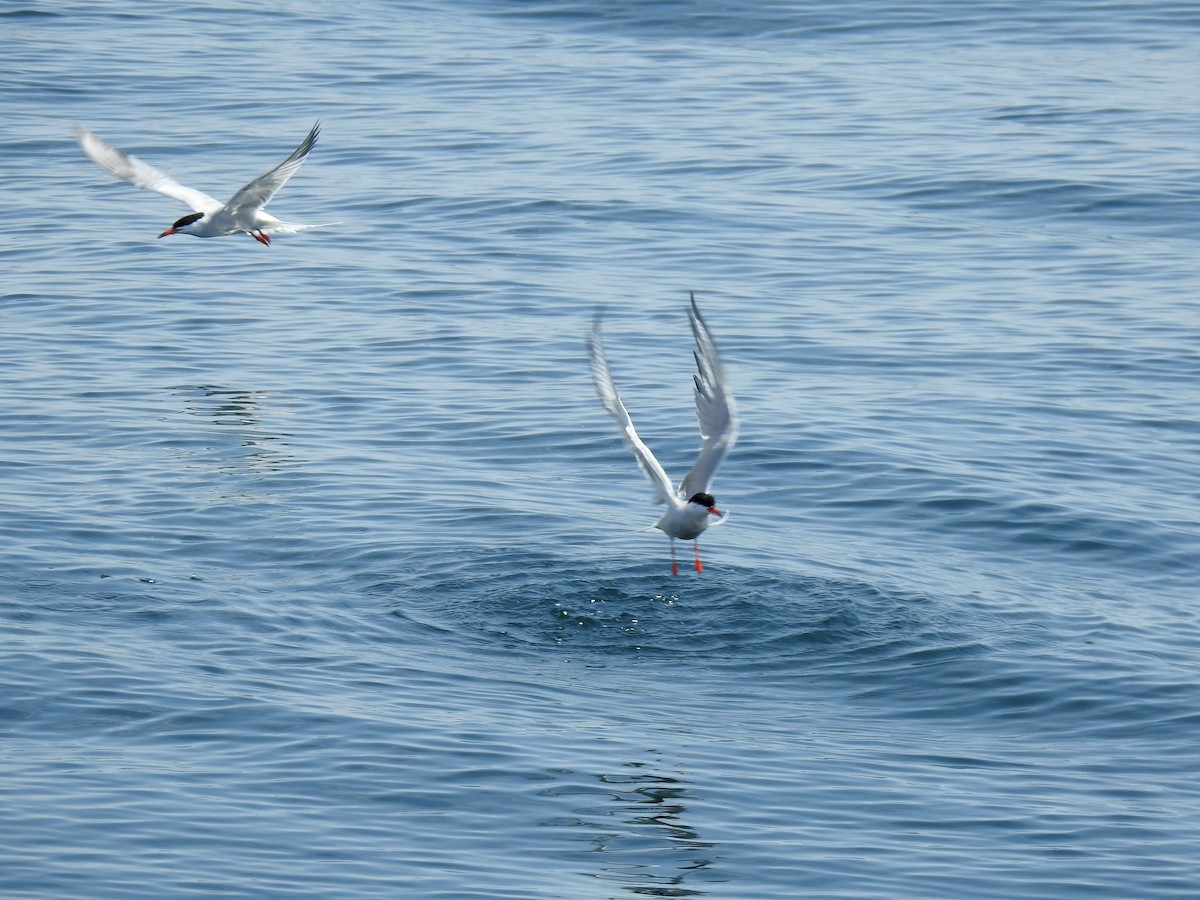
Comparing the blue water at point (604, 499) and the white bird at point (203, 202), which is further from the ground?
the white bird at point (203, 202)

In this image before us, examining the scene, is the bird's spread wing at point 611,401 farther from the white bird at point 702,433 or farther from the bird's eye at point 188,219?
the bird's eye at point 188,219

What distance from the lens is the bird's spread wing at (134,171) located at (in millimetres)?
21266

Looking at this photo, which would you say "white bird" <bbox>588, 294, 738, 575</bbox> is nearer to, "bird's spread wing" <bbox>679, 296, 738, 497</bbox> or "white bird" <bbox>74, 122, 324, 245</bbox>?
"bird's spread wing" <bbox>679, 296, 738, 497</bbox>

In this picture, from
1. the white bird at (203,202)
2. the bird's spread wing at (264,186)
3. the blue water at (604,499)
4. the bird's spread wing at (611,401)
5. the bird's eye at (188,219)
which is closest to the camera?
the blue water at (604,499)

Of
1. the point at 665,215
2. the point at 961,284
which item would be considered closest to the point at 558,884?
the point at 961,284

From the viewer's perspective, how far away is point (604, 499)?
16516mm

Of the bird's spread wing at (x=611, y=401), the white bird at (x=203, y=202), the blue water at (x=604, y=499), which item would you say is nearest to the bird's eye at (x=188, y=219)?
the white bird at (x=203, y=202)

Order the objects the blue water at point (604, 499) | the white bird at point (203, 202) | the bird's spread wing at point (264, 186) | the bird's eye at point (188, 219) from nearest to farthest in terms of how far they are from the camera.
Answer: the blue water at point (604, 499), the bird's spread wing at point (264, 186), the white bird at point (203, 202), the bird's eye at point (188, 219)

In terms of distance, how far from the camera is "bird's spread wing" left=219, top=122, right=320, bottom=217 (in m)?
19.3

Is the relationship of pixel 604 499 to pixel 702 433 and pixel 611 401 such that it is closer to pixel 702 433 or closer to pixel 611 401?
pixel 702 433

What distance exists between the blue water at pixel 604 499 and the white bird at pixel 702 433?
0.82m

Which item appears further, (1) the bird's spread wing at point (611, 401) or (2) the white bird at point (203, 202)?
(2) the white bird at point (203, 202)

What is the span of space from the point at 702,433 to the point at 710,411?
1.05ft

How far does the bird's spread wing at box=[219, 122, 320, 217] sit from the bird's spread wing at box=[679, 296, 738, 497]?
743 cm
